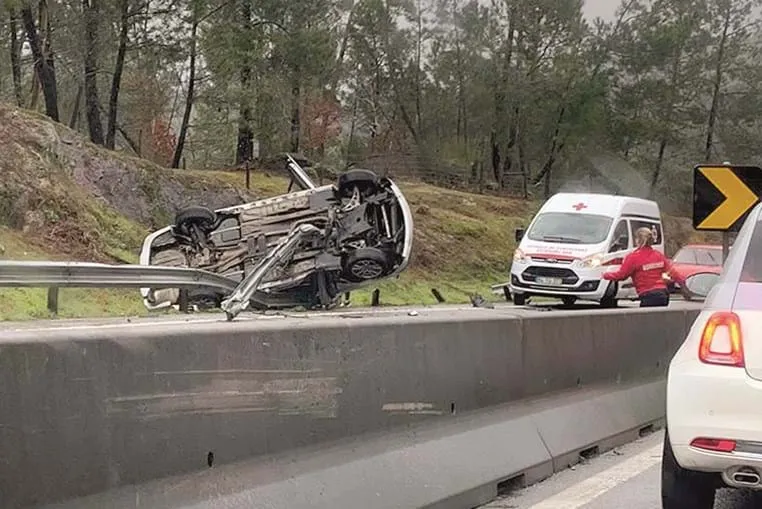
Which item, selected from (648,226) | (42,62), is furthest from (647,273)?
(42,62)

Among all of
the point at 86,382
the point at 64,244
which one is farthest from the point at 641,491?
the point at 64,244

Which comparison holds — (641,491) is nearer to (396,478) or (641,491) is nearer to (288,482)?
(396,478)

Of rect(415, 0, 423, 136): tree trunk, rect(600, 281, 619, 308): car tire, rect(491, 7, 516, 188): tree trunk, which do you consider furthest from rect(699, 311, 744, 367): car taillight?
rect(415, 0, 423, 136): tree trunk

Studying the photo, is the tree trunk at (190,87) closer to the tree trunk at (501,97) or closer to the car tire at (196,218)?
the tree trunk at (501,97)

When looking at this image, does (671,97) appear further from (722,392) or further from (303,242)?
(722,392)

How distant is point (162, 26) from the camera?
33812mm

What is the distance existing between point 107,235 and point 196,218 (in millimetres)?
9104

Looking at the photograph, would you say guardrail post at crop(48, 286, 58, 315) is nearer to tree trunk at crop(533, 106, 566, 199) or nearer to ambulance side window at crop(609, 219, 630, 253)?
ambulance side window at crop(609, 219, 630, 253)

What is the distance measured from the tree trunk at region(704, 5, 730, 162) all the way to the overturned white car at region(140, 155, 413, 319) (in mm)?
46191

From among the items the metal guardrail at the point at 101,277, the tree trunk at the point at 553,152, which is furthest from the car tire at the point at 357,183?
the tree trunk at the point at 553,152

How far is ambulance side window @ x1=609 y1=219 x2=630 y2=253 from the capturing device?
22.5 meters

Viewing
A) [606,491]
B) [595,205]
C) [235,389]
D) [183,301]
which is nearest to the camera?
[235,389]

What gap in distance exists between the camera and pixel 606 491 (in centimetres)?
646

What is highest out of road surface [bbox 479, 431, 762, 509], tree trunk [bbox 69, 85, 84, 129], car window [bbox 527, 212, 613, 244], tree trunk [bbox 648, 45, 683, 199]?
tree trunk [bbox 648, 45, 683, 199]
